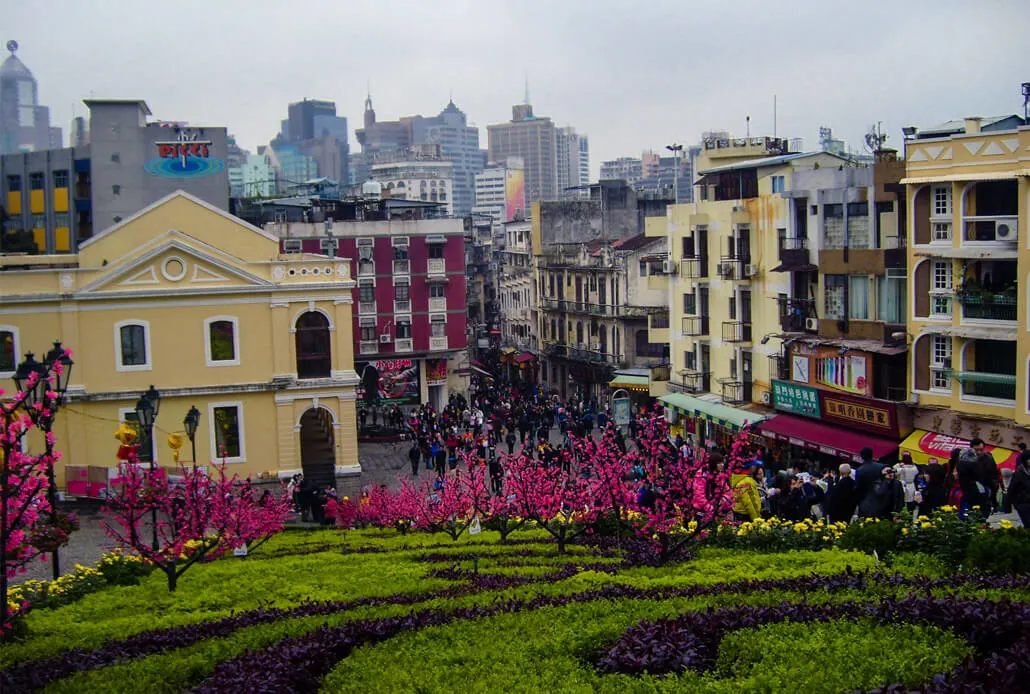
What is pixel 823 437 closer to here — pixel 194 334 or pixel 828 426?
pixel 828 426

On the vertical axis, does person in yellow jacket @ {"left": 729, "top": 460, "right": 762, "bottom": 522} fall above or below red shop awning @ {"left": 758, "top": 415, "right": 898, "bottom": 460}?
above

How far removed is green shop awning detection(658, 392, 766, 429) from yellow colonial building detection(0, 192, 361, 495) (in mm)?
11775

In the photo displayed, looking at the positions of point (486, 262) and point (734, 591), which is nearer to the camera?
point (734, 591)

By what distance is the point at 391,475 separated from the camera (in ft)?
144

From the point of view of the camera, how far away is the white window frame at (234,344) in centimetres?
3775

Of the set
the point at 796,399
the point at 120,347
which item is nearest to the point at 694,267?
the point at 796,399

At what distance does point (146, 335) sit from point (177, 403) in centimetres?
219

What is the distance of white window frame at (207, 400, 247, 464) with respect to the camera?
37.7m

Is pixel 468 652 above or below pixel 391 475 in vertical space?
above

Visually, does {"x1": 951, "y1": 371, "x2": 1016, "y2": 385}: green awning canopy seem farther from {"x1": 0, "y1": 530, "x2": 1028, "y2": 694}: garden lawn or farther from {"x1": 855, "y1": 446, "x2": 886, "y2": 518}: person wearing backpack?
{"x1": 0, "y1": 530, "x2": 1028, "y2": 694}: garden lawn

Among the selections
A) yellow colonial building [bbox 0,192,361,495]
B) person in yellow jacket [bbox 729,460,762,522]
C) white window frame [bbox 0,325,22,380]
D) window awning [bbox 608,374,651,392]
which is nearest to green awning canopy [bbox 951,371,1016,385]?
person in yellow jacket [bbox 729,460,762,522]

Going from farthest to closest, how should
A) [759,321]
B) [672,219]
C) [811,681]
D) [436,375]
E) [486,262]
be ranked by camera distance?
1. [486,262]
2. [436,375]
3. [672,219]
4. [759,321]
5. [811,681]

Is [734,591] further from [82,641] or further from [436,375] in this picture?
[436,375]

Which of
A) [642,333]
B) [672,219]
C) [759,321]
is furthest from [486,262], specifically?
[759,321]
